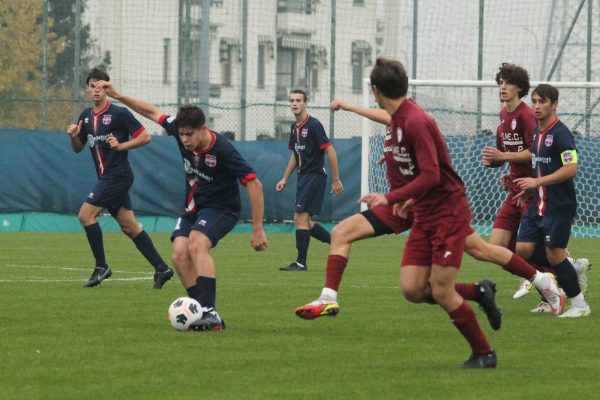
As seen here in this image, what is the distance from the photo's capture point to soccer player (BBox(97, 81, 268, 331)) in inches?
388

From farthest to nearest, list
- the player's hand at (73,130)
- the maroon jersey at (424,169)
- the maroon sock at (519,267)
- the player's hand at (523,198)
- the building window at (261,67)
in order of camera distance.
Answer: the building window at (261,67), the player's hand at (73,130), the player's hand at (523,198), the maroon sock at (519,267), the maroon jersey at (424,169)

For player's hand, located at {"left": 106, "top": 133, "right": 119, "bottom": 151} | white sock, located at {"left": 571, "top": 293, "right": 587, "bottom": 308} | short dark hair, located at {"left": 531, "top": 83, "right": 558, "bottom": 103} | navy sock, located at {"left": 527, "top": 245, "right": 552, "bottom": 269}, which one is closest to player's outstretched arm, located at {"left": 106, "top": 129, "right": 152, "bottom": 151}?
player's hand, located at {"left": 106, "top": 133, "right": 119, "bottom": 151}

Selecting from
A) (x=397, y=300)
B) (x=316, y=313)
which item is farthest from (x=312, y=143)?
(x=316, y=313)

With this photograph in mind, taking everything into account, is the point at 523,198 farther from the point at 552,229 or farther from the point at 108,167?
the point at 108,167

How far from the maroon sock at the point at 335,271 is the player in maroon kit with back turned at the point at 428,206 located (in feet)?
3.69

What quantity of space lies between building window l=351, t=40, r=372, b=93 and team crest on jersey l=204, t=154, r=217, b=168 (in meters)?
18.6

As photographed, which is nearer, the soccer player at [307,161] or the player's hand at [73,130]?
the player's hand at [73,130]

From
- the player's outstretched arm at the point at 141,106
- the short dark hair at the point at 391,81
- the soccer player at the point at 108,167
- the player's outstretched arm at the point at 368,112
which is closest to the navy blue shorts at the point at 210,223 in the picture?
the player's outstretched arm at the point at 141,106

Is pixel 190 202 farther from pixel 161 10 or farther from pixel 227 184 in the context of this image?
pixel 161 10

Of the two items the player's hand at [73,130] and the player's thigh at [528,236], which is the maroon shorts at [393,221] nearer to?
the player's thigh at [528,236]

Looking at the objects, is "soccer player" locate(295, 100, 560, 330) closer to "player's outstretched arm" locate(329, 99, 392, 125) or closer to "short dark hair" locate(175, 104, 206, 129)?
"player's outstretched arm" locate(329, 99, 392, 125)

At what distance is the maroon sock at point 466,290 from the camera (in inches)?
349

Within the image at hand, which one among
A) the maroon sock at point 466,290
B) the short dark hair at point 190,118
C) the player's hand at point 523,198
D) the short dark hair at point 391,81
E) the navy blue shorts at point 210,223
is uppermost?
the short dark hair at point 391,81

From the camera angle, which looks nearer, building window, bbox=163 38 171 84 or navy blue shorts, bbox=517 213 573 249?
navy blue shorts, bbox=517 213 573 249
